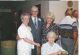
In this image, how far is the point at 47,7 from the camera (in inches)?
91.0

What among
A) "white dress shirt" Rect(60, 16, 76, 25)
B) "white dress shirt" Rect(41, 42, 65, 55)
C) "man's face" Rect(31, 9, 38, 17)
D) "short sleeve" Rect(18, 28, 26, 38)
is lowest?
"white dress shirt" Rect(41, 42, 65, 55)

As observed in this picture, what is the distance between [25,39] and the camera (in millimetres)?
2355

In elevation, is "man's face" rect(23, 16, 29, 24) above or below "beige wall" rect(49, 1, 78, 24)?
below

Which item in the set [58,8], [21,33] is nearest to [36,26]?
[21,33]

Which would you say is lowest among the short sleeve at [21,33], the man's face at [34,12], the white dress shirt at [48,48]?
the white dress shirt at [48,48]

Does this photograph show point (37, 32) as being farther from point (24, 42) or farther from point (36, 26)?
point (24, 42)

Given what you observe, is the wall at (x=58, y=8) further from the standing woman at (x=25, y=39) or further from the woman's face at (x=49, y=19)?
the standing woman at (x=25, y=39)

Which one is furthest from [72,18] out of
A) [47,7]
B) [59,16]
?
[47,7]

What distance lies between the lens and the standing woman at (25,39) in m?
2.34

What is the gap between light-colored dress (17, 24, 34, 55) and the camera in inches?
92.0

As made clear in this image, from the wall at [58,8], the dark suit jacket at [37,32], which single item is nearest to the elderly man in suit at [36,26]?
the dark suit jacket at [37,32]

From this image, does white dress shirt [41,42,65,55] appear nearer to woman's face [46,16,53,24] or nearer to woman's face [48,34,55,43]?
woman's face [48,34,55,43]

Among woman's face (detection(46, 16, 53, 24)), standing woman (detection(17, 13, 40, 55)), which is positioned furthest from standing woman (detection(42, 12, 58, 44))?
standing woman (detection(17, 13, 40, 55))

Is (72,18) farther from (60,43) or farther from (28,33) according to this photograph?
(28,33)
